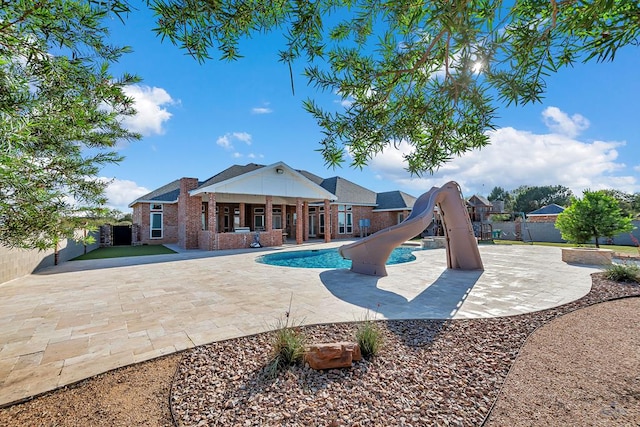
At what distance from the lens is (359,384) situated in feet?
9.44

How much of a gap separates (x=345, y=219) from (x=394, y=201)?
17.8ft

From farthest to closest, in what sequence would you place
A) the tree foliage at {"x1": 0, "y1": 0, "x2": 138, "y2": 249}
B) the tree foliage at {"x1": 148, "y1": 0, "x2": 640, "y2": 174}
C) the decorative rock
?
1. the decorative rock
2. the tree foliage at {"x1": 148, "y1": 0, "x2": 640, "y2": 174}
3. the tree foliage at {"x1": 0, "y1": 0, "x2": 138, "y2": 249}

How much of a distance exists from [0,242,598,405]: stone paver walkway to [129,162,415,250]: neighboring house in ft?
26.7

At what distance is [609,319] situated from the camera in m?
4.89

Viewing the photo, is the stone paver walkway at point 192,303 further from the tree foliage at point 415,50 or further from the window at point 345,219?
the window at point 345,219

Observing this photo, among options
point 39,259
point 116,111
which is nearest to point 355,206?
point 39,259

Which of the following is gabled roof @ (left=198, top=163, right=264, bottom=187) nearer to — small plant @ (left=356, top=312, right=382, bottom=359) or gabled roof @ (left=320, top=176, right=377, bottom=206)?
gabled roof @ (left=320, top=176, right=377, bottom=206)

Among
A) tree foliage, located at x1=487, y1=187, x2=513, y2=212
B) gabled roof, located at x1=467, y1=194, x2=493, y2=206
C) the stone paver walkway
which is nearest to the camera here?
the stone paver walkway

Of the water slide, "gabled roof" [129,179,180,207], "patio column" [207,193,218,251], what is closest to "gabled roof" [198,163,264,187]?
"gabled roof" [129,179,180,207]

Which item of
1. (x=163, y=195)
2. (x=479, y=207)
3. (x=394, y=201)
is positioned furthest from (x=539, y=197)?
(x=163, y=195)

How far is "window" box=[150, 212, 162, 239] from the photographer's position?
22.5 m

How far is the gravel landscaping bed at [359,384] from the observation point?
2.42 meters

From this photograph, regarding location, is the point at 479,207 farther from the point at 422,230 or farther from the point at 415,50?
the point at 415,50

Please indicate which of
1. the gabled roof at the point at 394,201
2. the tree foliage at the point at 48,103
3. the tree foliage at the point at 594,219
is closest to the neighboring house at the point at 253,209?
the gabled roof at the point at 394,201
